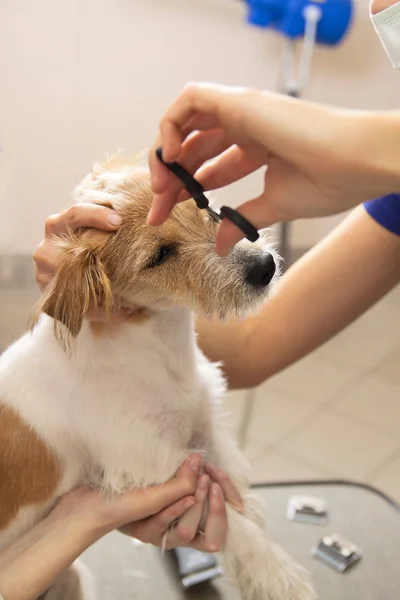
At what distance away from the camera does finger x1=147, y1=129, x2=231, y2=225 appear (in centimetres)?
76

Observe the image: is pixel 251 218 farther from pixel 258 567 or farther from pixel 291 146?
pixel 258 567

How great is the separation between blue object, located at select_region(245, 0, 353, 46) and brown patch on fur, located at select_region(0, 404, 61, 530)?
6.49 ft

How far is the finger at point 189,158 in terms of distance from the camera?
0.76 meters

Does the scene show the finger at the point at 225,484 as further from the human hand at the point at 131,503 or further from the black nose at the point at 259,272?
the black nose at the point at 259,272

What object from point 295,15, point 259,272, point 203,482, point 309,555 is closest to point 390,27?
point 259,272

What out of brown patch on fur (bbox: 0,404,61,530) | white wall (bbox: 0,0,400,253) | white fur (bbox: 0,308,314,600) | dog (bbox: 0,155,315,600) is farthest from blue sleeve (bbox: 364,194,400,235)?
white wall (bbox: 0,0,400,253)

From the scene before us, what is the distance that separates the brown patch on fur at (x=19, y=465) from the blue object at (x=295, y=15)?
198 cm

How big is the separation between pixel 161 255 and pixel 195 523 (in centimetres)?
46

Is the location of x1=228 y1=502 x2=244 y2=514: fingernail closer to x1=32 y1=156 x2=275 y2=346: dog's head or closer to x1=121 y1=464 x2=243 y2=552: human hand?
x1=121 y1=464 x2=243 y2=552: human hand

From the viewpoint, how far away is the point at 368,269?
1256 millimetres

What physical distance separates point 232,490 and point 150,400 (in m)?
0.25

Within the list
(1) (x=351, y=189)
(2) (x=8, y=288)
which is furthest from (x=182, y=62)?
(1) (x=351, y=189)

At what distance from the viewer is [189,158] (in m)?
0.79

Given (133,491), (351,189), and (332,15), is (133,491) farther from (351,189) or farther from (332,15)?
(332,15)
